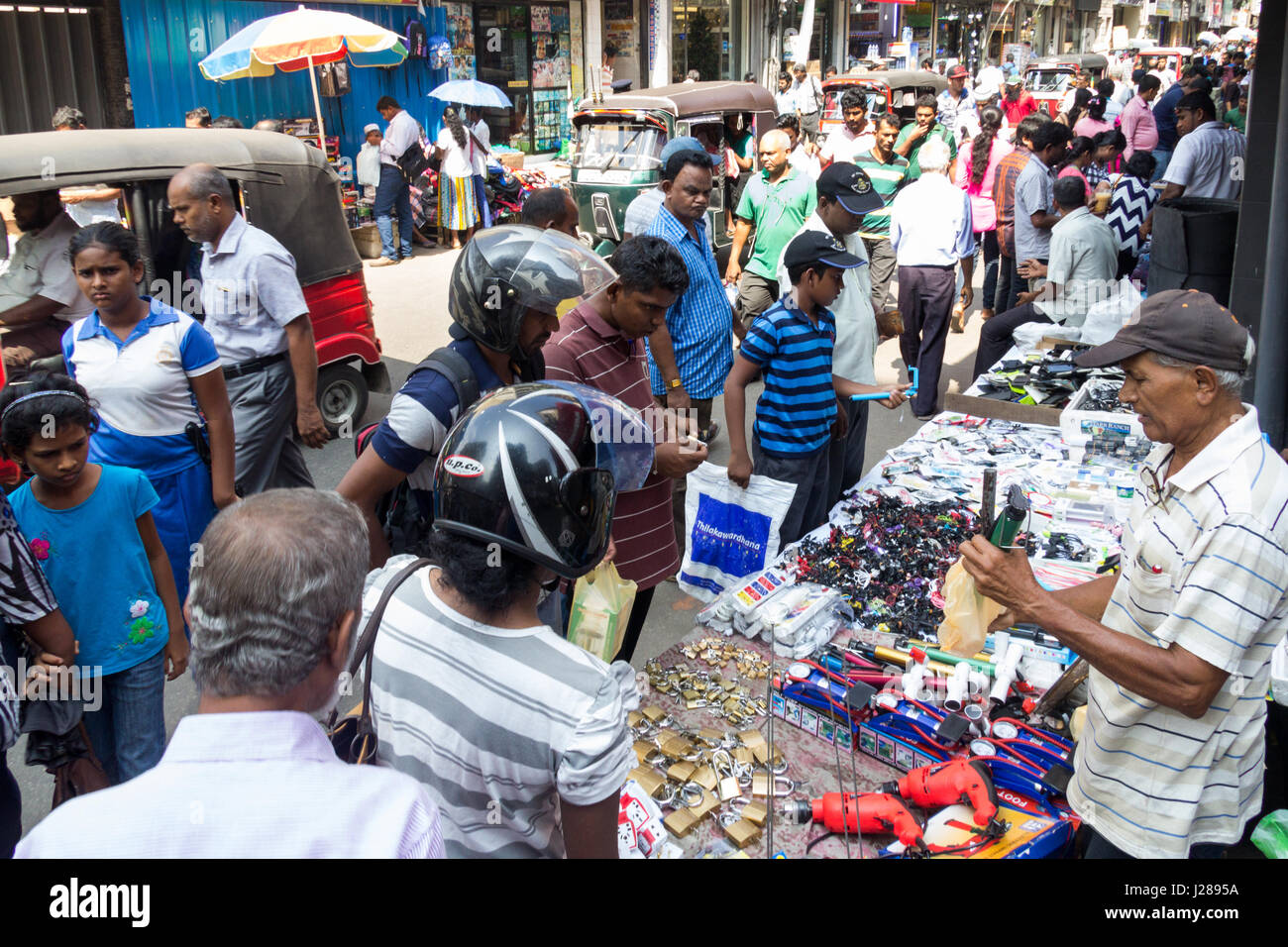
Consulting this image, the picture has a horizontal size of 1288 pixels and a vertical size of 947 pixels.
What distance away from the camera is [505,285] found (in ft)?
8.55

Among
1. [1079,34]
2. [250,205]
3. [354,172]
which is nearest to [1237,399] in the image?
[250,205]

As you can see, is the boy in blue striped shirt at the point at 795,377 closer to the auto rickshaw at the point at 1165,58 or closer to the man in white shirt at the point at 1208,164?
the man in white shirt at the point at 1208,164

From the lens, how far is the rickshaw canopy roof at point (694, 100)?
12008 millimetres

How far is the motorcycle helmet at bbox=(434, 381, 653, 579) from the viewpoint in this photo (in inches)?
63.3

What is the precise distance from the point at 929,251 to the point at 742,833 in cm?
542

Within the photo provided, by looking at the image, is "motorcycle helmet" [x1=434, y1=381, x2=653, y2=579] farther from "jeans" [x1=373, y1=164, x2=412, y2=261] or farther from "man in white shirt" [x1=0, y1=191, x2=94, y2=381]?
"jeans" [x1=373, y1=164, x2=412, y2=261]

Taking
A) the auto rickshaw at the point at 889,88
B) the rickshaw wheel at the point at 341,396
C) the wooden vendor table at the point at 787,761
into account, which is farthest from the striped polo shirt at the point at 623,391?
the auto rickshaw at the point at 889,88

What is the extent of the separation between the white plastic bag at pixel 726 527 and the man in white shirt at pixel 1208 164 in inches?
253

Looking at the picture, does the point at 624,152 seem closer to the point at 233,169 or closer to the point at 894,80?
the point at 233,169

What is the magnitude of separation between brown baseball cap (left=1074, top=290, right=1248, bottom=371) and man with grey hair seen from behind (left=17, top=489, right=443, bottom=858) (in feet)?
5.44

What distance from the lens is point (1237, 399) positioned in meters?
2.08

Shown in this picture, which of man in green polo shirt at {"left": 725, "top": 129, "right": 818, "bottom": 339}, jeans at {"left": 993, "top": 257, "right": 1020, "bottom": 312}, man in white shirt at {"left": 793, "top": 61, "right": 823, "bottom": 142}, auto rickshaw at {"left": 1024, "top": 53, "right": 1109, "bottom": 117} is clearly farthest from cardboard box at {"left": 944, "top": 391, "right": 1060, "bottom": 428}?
auto rickshaw at {"left": 1024, "top": 53, "right": 1109, "bottom": 117}

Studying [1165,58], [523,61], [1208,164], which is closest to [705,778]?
[1208,164]
